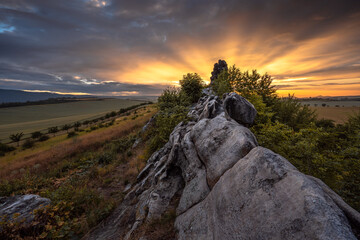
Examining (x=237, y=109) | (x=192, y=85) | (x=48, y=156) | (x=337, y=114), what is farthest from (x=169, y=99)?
(x=337, y=114)

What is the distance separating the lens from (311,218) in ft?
8.28

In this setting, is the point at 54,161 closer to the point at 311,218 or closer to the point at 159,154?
the point at 159,154

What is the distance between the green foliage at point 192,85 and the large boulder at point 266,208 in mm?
20974

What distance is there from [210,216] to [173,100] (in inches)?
690

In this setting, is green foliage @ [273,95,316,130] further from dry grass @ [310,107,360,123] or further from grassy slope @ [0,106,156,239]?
grassy slope @ [0,106,156,239]

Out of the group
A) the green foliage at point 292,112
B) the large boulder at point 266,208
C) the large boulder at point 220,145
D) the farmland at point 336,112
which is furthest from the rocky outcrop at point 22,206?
the farmland at point 336,112

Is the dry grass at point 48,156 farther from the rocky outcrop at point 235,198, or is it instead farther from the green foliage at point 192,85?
the rocky outcrop at point 235,198

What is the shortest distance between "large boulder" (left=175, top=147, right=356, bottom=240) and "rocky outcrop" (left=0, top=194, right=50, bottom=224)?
30.5ft

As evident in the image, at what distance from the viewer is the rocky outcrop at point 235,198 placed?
2.66m

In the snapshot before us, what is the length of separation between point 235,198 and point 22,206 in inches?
495

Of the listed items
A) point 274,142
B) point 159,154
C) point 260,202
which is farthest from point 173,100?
point 260,202

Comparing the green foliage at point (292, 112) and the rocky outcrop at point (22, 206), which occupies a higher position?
the green foliage at point (292, 112)

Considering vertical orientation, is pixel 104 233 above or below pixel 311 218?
below

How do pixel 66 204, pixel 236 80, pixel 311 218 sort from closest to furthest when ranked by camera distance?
pixel 311 218
pixel 66 204
pixel 236 80
